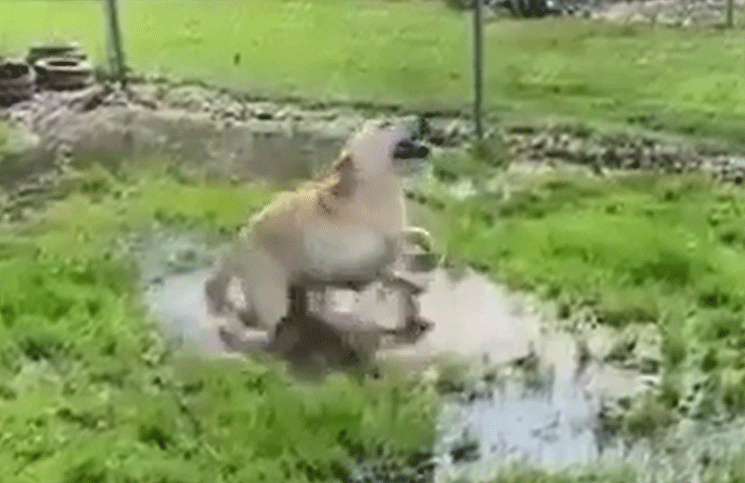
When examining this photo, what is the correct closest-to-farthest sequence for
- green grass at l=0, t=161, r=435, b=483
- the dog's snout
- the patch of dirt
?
green grass at l=0, t=161, r=435, b=483 < the dog's snout < the patch of dirt

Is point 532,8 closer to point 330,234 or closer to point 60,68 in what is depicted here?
point 330,234

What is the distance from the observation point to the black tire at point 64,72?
1.23 meters

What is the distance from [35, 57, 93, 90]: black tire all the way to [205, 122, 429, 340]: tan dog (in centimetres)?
23

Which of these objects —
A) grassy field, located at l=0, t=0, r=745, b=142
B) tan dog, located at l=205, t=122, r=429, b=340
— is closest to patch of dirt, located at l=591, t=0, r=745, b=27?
grassy field, located at l=0, t=0, r=745, b=142

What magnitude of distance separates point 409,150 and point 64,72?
30 centimetres

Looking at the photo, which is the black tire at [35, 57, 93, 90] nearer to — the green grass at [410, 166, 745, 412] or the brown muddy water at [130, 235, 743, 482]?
the brown muddy water at [130, 235, 743, 482]

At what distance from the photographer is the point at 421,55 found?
1201 mm

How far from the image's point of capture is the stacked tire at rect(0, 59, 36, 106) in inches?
48.3

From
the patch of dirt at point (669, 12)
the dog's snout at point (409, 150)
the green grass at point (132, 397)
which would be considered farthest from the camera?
the patch of dirt at point (669, 12)

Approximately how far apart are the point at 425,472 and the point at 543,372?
0.12 meters

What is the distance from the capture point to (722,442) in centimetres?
102

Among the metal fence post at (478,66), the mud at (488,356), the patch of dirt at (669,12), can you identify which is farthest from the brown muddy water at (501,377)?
the patch of dirt at (669,12)

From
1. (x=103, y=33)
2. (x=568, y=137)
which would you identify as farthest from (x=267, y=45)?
(x=568, y=137)

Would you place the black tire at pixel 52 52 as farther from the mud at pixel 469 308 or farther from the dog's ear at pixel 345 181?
the dog's ear at pixel 345 181
